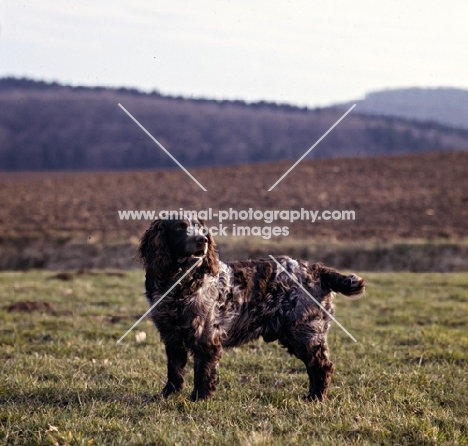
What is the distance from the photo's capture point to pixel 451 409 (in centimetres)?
641

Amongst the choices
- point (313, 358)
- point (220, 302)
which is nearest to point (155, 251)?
point (220, 302)

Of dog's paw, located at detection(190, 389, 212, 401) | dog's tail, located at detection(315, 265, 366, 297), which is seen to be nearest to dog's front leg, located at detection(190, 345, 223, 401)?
dog's paw, located at detection(190, 389, 212, 401)

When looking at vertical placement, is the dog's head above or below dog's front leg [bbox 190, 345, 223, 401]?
above

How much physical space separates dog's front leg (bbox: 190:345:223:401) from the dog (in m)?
0.01

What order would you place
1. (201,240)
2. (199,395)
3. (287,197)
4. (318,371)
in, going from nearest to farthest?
(199,395) → (201,240) → (318,371) → (287,197)

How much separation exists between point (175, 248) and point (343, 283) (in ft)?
6.38

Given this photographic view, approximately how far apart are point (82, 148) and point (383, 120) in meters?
38.1

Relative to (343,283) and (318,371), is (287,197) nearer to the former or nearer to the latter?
(343,283)

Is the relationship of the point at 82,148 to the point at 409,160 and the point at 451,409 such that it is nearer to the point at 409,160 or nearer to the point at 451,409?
the point at 409,160

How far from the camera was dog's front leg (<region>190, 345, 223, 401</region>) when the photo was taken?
672 centimetres

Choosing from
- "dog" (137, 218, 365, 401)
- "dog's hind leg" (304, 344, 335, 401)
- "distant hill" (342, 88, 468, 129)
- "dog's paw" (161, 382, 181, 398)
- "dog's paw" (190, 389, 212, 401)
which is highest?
"distant hill" (342, 88, 468, 129)

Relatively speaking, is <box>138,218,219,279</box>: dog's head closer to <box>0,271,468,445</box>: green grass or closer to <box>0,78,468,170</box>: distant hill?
<box>0,271,468,445</box>: green grass

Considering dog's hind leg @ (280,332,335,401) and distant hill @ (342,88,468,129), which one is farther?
distant hill @ (342,88,468,129)

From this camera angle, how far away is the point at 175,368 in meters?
7.02
